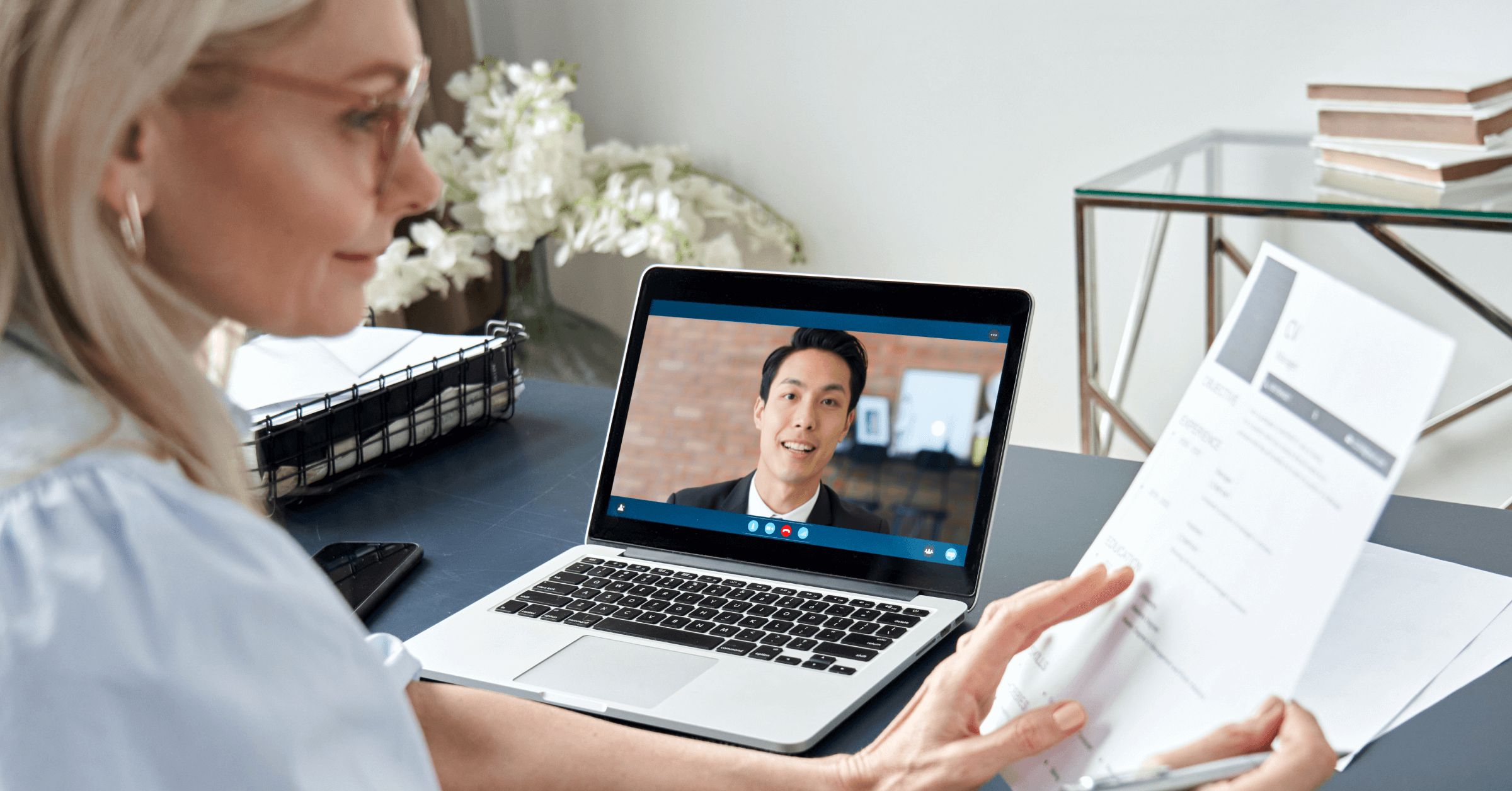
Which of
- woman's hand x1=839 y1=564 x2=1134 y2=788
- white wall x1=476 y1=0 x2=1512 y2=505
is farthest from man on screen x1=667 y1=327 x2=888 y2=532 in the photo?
white wall x1=476 y1=0 x2=1512 y2=505

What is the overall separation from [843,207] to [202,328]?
185 cm

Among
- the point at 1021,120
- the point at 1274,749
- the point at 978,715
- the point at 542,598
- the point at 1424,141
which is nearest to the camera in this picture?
the point at 1274,749

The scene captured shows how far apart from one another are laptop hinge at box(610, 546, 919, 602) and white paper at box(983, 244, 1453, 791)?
22 centimetres

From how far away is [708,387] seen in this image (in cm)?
100

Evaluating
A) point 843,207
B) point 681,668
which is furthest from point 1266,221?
point 681,668

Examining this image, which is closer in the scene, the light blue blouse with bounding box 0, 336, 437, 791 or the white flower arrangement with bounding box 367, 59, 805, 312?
the light blue blouse with bounding box 0, 336, 437, 791

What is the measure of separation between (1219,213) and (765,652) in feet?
3.43

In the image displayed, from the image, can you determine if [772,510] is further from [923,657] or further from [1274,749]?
[1274,749]

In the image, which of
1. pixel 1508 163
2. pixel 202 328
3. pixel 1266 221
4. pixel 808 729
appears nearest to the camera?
pixel 202 328

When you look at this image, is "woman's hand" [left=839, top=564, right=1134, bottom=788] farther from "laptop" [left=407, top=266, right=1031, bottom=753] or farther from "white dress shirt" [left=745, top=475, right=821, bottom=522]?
"white dress shirt" [left=745, top=475, right=821, bottom=522]

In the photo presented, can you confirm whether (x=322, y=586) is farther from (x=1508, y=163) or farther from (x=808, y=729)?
(x=1508, y=163)

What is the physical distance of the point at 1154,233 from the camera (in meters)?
1.97

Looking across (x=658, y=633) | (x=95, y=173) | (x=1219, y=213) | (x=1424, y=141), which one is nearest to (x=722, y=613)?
(x=658, y=633)

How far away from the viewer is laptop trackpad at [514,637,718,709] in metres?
0.78
